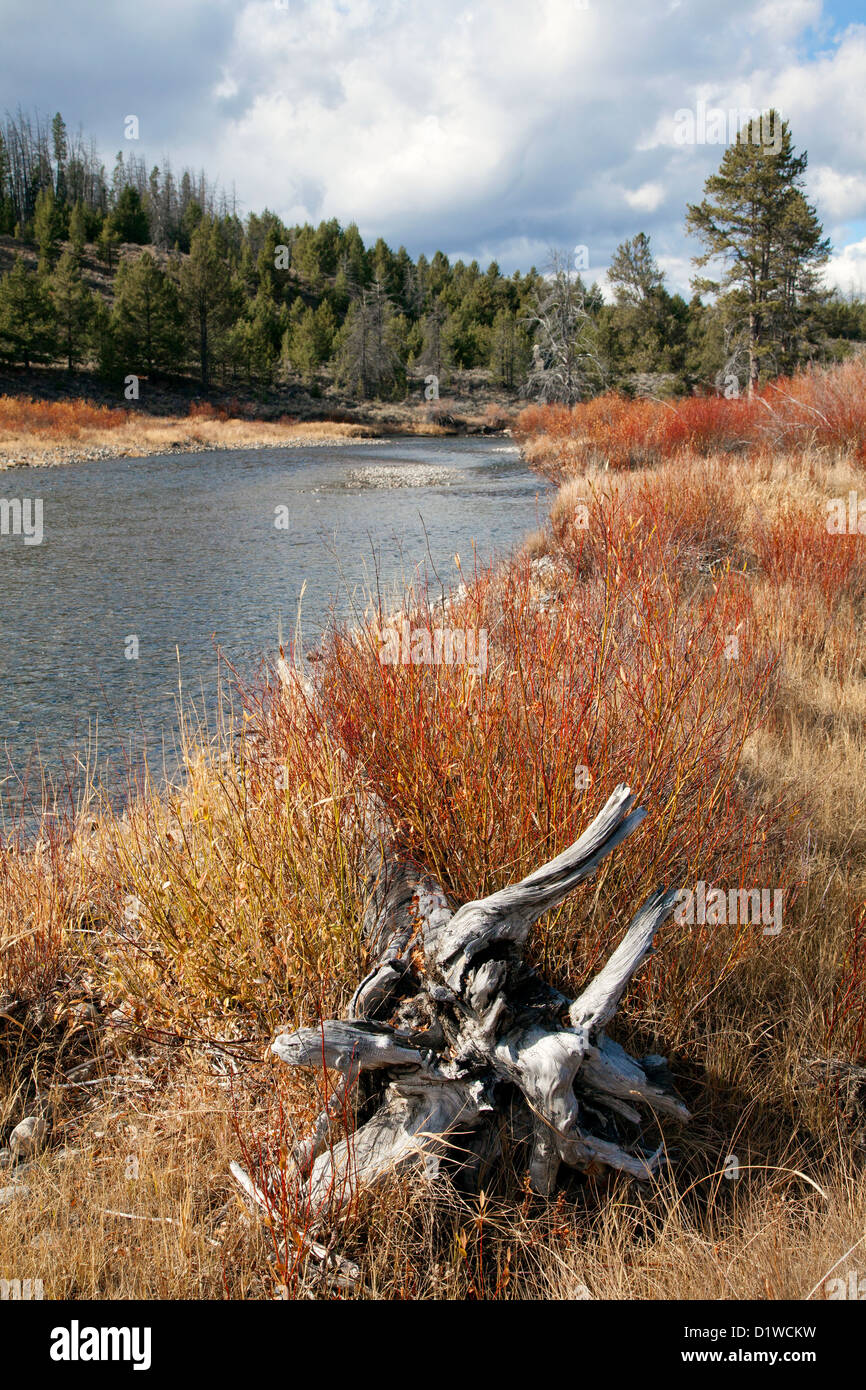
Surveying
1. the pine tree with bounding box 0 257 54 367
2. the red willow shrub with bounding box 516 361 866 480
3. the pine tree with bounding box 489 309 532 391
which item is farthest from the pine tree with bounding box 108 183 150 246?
the red willow shrub with bounding box 516 361 866 480

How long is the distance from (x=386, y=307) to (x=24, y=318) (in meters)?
28.8

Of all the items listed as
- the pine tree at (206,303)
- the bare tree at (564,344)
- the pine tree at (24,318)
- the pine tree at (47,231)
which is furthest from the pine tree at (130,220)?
the bare tree at (564,344)

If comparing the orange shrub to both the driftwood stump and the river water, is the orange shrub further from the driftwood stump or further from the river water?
the driftwood stump

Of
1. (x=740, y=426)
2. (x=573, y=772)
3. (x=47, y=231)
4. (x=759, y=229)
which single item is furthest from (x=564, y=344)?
(x=47, y=231)

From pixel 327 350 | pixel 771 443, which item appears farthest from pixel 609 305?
pixel 771 443

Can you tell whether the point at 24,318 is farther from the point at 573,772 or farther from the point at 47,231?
the point at 573,772

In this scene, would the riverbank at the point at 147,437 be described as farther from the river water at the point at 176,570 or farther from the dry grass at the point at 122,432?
the river water at the point at 176,570

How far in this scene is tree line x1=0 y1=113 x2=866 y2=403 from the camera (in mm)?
25781

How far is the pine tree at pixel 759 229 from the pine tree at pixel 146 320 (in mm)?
27729

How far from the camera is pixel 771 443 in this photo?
12.1 m

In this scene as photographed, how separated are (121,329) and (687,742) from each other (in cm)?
4557

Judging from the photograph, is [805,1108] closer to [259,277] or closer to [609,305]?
[609,305]

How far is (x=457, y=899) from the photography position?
9.06ft

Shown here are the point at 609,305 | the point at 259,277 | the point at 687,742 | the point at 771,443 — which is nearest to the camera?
the point at 687,742
